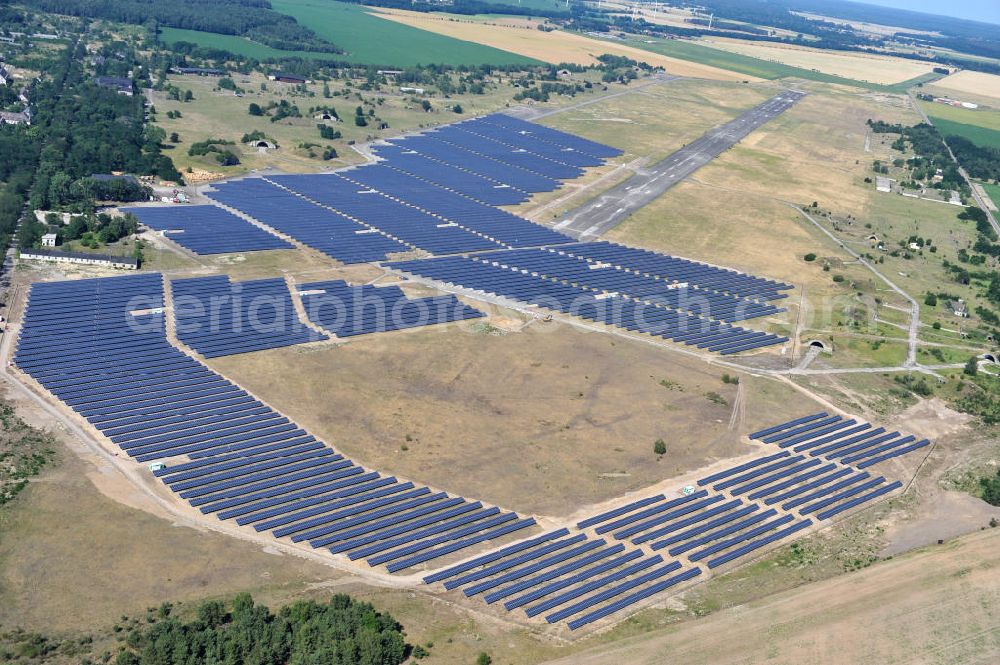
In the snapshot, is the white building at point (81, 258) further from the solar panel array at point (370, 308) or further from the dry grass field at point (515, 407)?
the dry grass field at point (515, 407)

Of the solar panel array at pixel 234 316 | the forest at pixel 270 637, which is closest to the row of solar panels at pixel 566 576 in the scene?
the forest at pixel 270 637

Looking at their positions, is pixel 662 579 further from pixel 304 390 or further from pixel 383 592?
pixel 304 390

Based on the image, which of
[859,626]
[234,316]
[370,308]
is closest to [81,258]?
[234,316]

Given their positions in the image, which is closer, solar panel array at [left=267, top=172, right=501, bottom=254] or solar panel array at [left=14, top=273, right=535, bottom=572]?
solar panel array at [left=14, top=273, right=535, bottom=572]

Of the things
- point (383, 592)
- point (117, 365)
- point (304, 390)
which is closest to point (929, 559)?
point (383, 592)

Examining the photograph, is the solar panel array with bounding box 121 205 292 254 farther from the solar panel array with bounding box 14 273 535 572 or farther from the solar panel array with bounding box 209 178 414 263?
the solar panel array with bounding box 14 273 535 572

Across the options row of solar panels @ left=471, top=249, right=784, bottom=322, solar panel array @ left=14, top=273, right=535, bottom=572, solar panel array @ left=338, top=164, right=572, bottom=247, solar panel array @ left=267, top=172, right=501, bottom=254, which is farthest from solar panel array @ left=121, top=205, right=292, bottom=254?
row of solar panels @ left=471, top=249, right=784, bottom=322

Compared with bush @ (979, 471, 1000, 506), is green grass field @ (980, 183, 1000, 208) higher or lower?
higher
